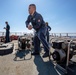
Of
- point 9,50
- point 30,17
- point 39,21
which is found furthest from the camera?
point 9,50

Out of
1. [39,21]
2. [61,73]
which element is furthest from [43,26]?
[61,73]

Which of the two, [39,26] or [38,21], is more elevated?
[38,21]

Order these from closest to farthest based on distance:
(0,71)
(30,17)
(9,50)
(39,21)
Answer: (0,71) < (39,21) < (30,17) < (9,50)

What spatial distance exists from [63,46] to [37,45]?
1.90 meters

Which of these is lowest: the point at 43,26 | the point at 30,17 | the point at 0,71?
the point at 0,71

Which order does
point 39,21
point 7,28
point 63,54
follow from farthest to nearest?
1. point 7,28
2. point 39,21
3. point 63,54

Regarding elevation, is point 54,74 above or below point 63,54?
below

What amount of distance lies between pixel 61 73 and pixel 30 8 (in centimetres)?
273

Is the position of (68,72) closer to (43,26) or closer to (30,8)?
(43,26)

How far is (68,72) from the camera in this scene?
9.20 feet

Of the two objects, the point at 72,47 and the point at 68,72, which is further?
the point at 72,47

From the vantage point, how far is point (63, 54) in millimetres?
3354

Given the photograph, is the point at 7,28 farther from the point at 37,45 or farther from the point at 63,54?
the point at 63,54

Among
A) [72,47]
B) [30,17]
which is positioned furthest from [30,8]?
[72,47]
